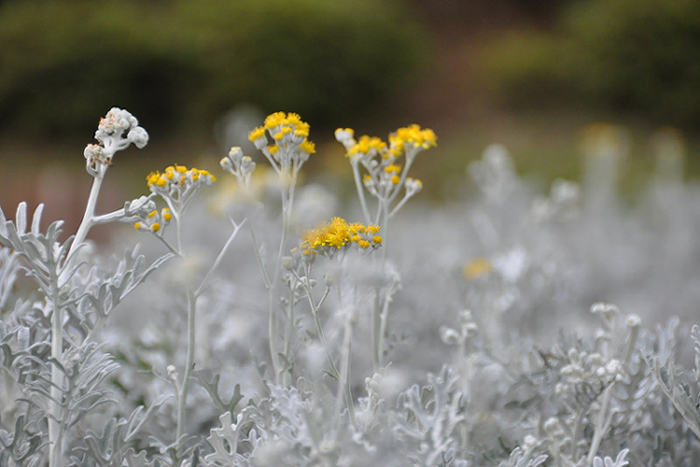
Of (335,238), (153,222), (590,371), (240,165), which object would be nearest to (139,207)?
(153,222)

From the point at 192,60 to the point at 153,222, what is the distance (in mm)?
9267

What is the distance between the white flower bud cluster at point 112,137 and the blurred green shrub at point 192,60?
Result: 839 cm

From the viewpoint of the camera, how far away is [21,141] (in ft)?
29.7

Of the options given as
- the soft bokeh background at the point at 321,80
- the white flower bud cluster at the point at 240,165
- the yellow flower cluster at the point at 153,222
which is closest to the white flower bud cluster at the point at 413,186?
the white flower bud cluster at the point at 240,165

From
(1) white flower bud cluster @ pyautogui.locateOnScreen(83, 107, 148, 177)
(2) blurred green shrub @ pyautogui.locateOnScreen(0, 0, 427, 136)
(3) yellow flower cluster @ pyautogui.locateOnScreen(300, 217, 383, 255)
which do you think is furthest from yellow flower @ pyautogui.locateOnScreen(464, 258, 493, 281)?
(2) blurred green shrub @ pyautogui.locateOnScreen(0, 0, 427, 136)

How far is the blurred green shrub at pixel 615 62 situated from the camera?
9000 mm

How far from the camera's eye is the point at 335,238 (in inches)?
36.1

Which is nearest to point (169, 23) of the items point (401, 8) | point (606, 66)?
point (401, 8)

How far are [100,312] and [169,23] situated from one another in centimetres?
983

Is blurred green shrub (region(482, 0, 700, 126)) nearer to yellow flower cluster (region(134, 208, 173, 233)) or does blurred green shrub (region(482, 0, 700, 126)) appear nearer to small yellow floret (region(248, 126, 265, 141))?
small yellow floret (region(248, 126, 265, 141))

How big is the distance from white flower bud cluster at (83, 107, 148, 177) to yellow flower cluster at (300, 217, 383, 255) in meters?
0.30

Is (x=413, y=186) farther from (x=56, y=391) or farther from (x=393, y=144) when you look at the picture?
(x=56, y=391)

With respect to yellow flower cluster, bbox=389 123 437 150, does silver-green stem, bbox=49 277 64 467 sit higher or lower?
lower

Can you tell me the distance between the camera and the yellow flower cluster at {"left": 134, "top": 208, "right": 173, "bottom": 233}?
3.06ft
